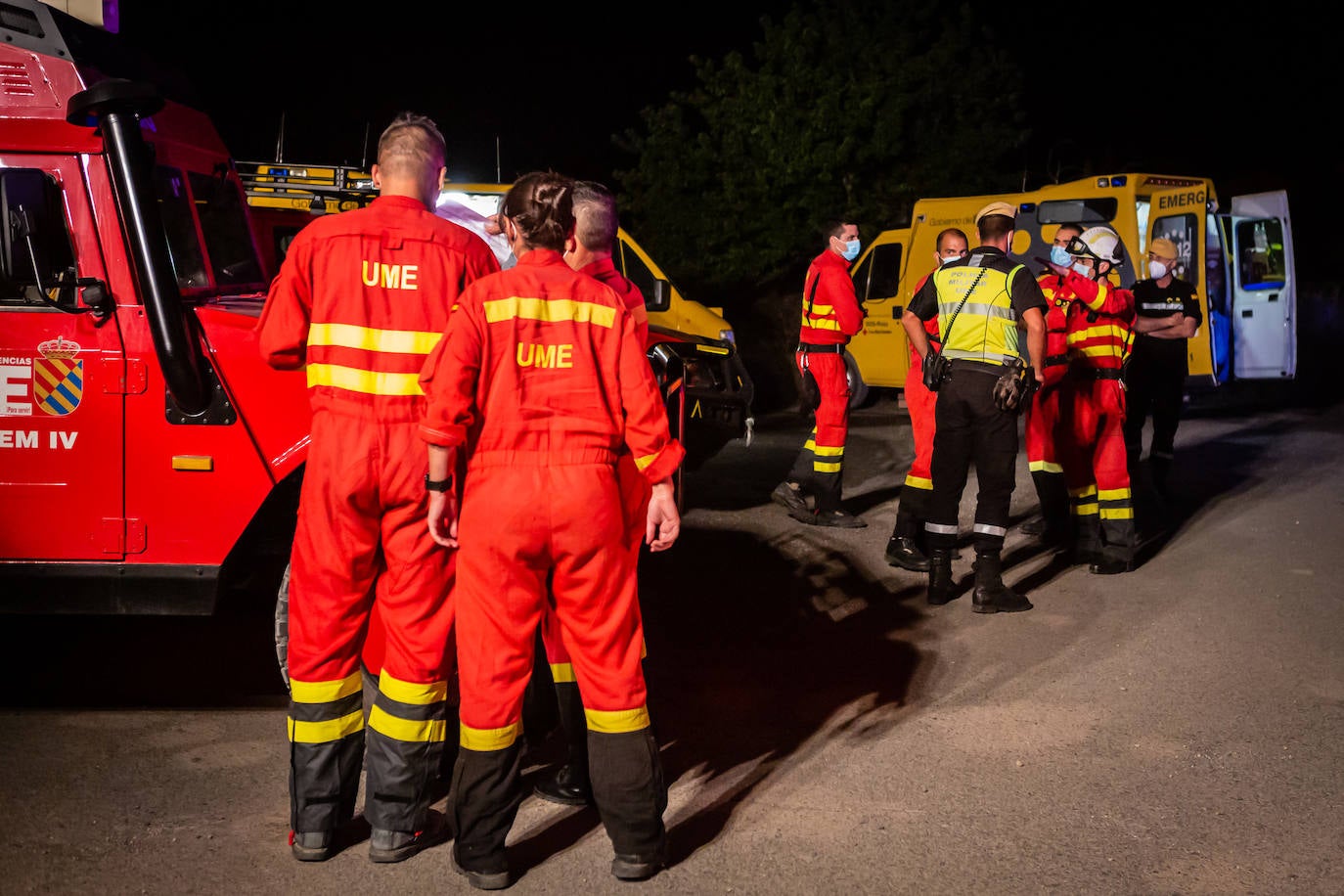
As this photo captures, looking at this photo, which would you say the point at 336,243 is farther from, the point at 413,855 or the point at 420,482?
the point at 413,855

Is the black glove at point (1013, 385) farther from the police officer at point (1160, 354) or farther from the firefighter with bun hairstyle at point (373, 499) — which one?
the firefighter with bun hairstyle at point (373, 499)

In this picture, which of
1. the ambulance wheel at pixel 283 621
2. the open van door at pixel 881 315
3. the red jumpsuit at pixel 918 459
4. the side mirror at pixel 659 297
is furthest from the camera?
the open van door at pixel 881 315

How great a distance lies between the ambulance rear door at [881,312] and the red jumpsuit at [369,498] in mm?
11763

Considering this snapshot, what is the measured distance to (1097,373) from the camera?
7496 millimetres

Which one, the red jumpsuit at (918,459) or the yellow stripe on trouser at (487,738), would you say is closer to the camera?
the yellow stripe on trouser at (487,738)

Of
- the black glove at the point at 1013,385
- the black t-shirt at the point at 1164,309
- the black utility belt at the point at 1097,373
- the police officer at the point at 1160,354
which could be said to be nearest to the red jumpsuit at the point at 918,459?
the black utility belt at the point at 1097,373

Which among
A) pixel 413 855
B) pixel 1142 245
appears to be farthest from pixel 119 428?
pixel 1142 245

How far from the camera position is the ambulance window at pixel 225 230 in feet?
17.0

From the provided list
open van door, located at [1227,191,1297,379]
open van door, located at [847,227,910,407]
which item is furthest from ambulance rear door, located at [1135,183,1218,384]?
open van door, located at [847,227,910,407]

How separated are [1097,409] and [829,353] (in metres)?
1.81

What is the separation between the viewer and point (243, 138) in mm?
25422

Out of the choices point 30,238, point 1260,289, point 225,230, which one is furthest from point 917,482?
point 1260,289

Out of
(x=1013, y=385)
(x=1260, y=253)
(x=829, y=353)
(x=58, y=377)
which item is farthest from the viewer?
(x=1260, y=253)

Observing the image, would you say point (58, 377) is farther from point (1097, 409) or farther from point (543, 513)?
point (1097, 409)
